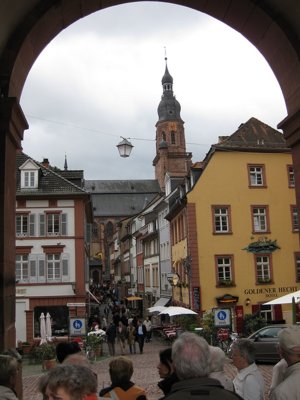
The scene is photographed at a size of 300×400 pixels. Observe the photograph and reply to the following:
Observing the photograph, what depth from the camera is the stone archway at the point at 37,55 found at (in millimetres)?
6570

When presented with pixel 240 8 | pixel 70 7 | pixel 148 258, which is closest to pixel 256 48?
pixel 240 8

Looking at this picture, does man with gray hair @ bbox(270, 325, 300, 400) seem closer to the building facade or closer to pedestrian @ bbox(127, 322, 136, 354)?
pedestrian @ bbox(127, 322, 136, 354)

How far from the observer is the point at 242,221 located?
30.5m

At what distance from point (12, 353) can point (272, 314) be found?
1029 inches

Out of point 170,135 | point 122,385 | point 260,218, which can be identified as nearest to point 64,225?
point 260,218

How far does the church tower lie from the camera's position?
9956cm

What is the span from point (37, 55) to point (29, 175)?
25323 mm

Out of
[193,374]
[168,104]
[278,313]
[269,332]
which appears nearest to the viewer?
[193,374]

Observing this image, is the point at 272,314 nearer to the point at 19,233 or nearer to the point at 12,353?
the point at 19,233

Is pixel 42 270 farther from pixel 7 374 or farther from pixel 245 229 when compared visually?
pixel 7 374

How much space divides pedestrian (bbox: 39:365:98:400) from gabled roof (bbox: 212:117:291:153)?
28128mm

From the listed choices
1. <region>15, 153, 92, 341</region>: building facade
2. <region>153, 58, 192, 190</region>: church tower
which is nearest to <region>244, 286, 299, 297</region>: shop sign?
<region>15, 153, 92, 341</region>: building facade

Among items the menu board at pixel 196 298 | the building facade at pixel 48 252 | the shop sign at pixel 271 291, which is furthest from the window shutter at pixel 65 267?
the shop sign at pixel 271 291

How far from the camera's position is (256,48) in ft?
26.1
